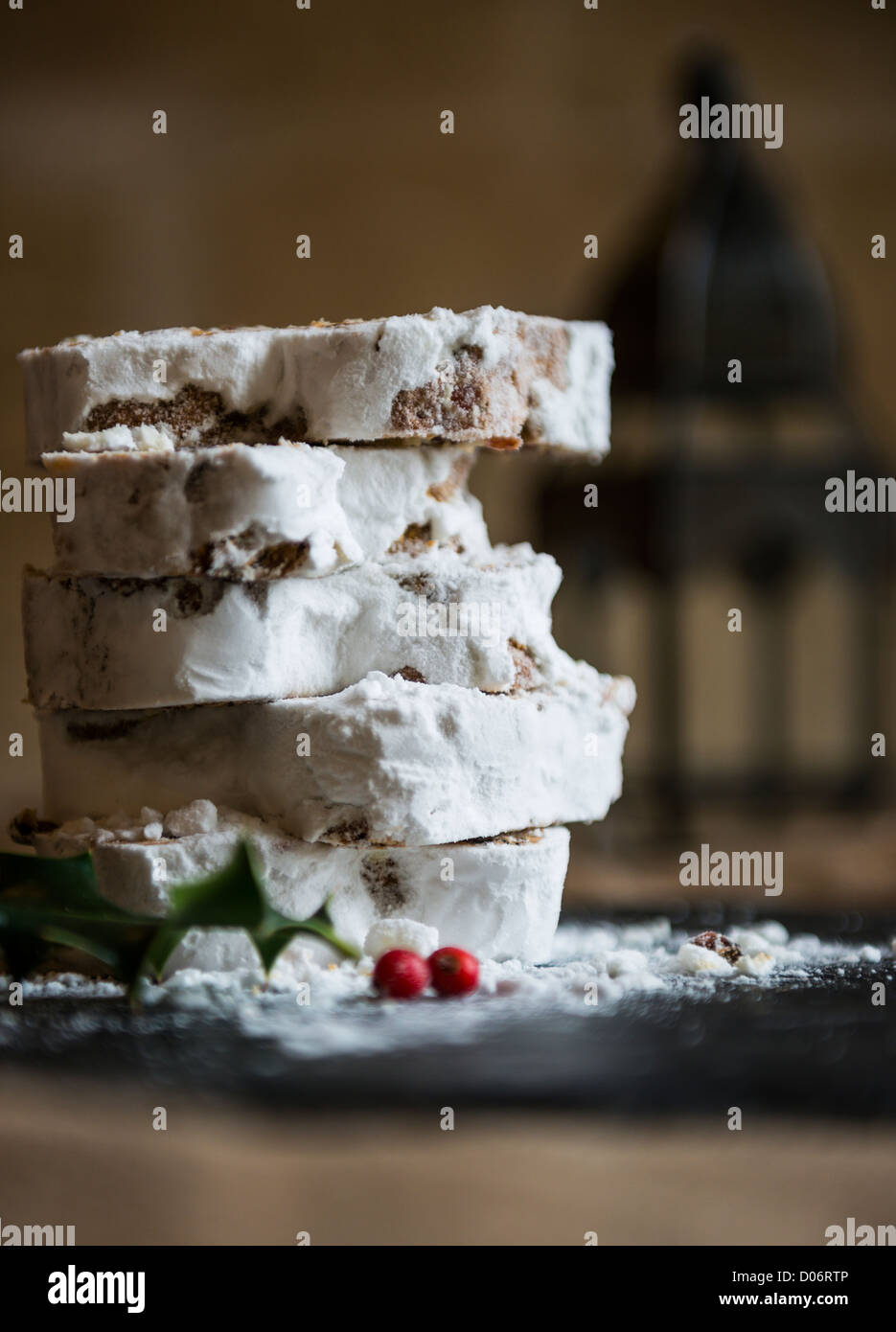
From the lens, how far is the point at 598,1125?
45.1 inches

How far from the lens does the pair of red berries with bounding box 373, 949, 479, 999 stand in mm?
1397

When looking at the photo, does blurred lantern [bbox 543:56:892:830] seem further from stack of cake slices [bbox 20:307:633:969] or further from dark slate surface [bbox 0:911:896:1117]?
dark slate surface [bbox 0:911:896:1117]

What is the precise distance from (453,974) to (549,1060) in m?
0.21

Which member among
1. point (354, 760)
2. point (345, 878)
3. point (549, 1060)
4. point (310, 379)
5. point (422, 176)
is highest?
point (422, 176)

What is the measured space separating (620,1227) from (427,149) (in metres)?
3.09

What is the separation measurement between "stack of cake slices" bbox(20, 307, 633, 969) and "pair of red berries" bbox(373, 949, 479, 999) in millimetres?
144

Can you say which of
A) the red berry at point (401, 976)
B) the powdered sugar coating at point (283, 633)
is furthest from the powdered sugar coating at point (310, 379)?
the red berry at point (401, 976)

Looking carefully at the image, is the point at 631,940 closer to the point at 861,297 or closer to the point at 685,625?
the point at 685,625

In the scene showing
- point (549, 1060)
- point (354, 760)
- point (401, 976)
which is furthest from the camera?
point (354, 760)

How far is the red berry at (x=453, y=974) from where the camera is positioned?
141 centimetres

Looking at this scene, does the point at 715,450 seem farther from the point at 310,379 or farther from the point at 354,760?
the point at 354,760

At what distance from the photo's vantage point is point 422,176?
4.79 meters

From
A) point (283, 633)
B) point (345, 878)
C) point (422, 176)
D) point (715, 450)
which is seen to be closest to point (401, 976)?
point (345, 878)

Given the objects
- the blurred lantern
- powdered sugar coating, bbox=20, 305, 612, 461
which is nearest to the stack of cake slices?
powdered sugar coating, bbox=20, 305, 612, 461
